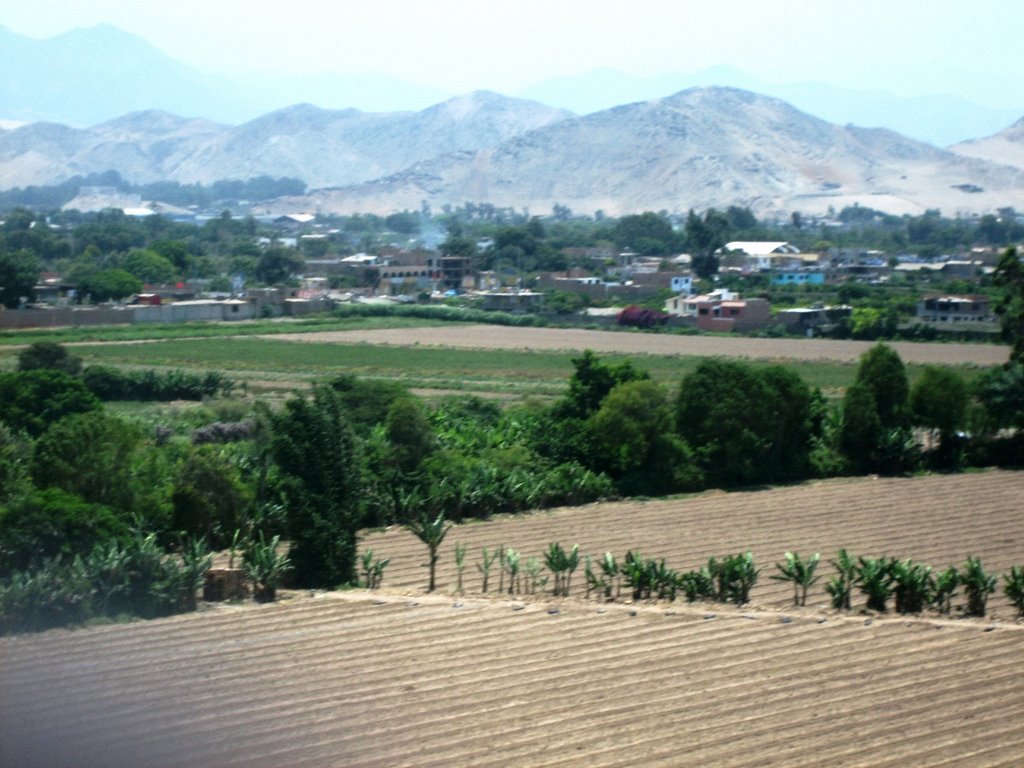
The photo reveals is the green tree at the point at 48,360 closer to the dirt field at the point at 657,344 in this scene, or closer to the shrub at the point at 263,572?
the dirt field at the point at 657,344

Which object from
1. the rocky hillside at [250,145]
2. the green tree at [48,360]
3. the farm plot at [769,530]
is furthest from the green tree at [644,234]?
the farm plot at [769,530]

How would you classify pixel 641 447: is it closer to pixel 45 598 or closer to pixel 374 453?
pixel 374 453

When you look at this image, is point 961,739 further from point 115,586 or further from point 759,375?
point 759,375

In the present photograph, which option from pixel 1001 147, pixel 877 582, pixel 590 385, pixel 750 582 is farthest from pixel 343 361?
pixel 1001 147

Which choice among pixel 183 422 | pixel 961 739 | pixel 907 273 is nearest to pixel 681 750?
pixel 961 739

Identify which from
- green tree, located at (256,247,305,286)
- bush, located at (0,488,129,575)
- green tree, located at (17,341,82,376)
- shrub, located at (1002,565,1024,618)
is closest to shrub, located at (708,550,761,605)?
shrub, located at (1002,565,1024,618)

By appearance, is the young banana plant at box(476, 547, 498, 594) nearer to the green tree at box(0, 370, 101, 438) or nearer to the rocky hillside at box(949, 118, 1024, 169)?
the green tree at box(0, 370, 101, 438)
